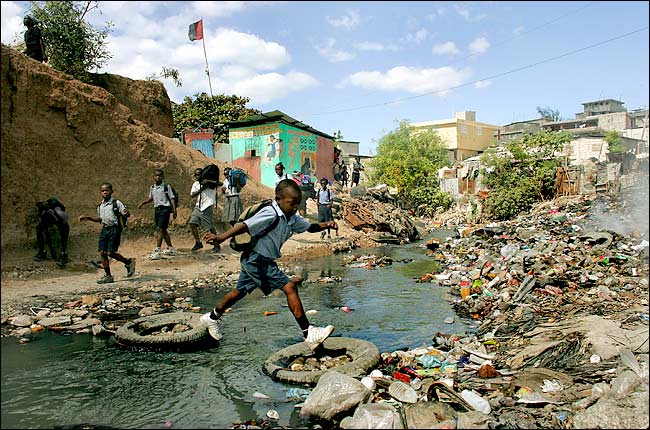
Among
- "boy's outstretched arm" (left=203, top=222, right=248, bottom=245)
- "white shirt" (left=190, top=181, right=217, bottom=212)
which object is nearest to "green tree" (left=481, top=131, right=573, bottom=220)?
"white shirt" (left=190, top=181, right=217, bottom=212)

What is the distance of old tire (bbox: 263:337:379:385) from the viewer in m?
3.96

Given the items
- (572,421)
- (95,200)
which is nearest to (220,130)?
(95,200)

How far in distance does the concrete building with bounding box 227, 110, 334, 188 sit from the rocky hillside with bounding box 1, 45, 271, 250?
31.9ft

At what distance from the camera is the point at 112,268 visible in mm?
9008

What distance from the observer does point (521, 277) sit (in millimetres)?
7277

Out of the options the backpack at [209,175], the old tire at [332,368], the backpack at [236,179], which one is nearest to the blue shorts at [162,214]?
the backpack at [209,175]

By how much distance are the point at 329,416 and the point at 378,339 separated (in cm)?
217

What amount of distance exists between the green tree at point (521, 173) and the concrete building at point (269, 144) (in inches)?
347

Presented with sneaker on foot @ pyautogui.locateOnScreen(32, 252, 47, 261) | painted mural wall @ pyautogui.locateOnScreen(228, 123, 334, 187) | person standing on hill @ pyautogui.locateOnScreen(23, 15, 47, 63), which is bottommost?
sneaker on foot @ pyautogui.locateOnScreen(32, 252, 47, 261)

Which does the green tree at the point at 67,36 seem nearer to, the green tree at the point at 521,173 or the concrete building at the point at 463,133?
the green tree at the point at 521,173

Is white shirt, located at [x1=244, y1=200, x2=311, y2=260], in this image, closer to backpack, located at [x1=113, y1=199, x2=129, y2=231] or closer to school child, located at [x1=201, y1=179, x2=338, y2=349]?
school child, located at [x1=201, y1=179, x2=338, y2=349]

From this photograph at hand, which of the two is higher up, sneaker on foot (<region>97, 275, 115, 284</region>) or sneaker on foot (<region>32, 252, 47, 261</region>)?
sneaker on foot (<region>32, 252, 47, 261</region>)

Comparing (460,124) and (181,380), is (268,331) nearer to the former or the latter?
(181,380)

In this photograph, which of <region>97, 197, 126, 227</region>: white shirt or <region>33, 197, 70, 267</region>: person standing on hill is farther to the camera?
<region>33, 197, 70, 267</region>: person standing on hill
